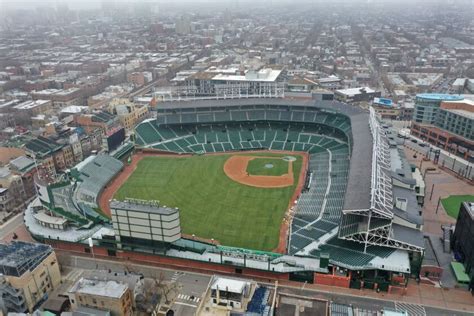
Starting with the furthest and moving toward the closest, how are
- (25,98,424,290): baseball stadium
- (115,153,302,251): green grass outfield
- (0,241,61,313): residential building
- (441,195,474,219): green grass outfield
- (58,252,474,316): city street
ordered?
(441,195,474,219): green grass outfield
(115,153,302,251): green grass outfield
(25,98,424,290): baseball stadium
(58,252,474,316): city street
(0,241,61,313): residential building

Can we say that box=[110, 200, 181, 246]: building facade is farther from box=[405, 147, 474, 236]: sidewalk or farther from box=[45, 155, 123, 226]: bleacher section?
box=[405, 147, 474, 236]: sidewalk

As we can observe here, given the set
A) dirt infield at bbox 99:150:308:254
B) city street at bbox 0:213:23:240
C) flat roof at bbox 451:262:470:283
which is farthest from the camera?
city street at bbox 0:213:23:240

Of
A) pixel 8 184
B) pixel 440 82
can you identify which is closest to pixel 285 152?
pixel 8 184

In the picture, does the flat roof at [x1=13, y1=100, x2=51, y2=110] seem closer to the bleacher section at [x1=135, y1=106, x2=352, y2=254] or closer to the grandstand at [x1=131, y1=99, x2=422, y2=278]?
the bleacher section at [x1=135, y1=106, x2=352, y2=254]

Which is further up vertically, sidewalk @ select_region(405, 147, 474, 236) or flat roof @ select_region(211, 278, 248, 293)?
flat roof @ select_region(211, 278, 248, 293)

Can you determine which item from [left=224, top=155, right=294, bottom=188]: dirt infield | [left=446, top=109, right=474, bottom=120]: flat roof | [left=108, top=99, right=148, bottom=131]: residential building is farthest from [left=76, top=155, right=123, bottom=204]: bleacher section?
[left=446, top=109, right=474, bottom=120]: flat roof

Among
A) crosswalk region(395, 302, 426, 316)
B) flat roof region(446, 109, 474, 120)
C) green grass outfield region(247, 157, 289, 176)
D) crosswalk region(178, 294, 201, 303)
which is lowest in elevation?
green grass outfield region(247, 157, 289, 176)

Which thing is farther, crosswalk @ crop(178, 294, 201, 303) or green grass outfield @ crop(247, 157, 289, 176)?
green grass outfield @ crop(247, 157, 289, 176)
